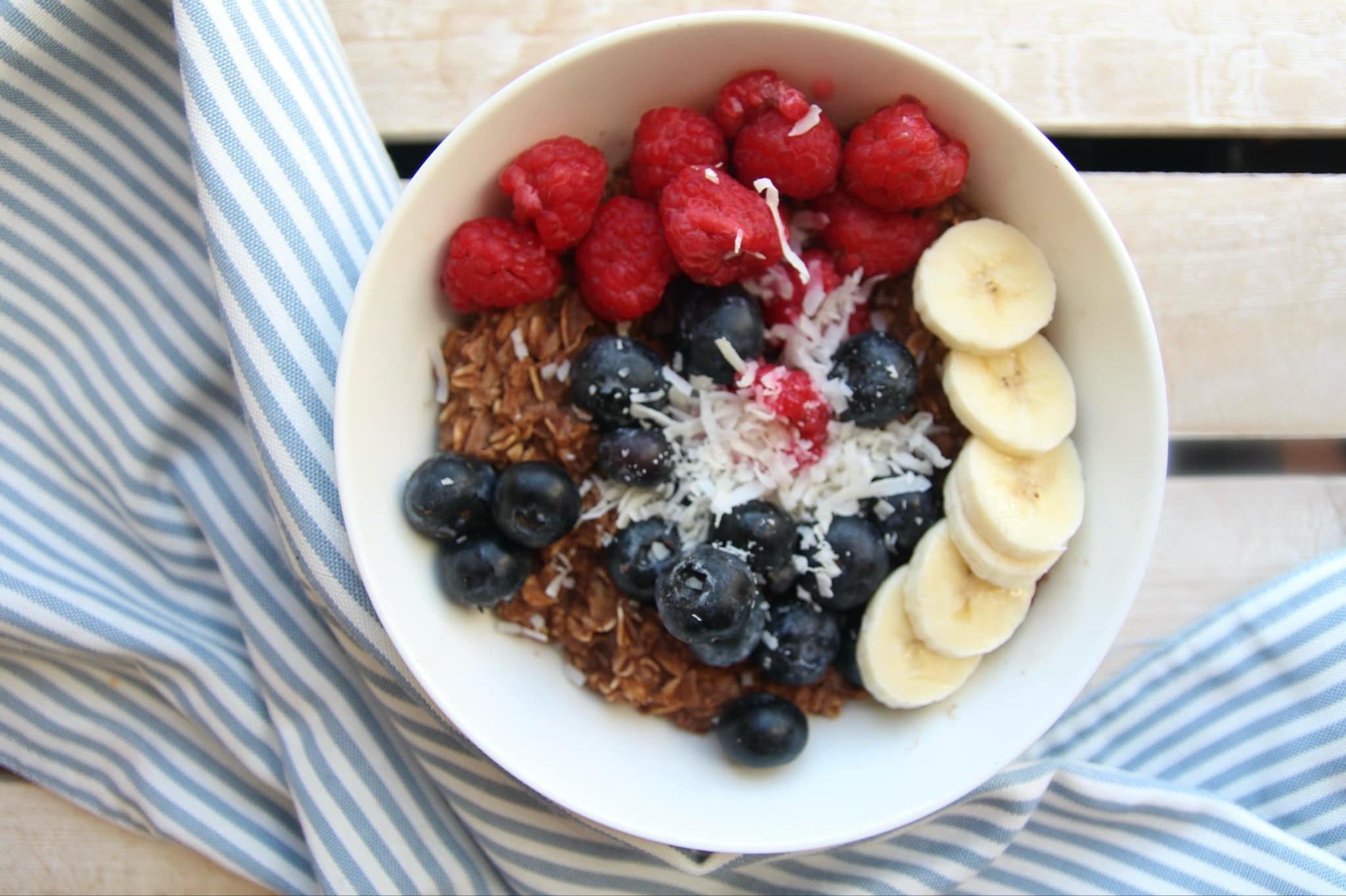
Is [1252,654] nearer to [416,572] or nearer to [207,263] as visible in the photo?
[416,572]

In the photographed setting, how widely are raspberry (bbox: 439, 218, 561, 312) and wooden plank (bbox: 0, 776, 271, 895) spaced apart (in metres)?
0.76

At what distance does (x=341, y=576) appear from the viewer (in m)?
1.01

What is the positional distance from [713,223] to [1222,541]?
777 mm

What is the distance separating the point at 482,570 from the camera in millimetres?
995

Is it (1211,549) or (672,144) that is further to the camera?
(1211,549)

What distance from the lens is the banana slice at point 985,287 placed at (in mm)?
1028

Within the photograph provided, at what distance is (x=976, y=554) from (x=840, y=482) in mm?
152

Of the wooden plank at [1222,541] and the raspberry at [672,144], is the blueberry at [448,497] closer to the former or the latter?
the raspberry at [672,144]

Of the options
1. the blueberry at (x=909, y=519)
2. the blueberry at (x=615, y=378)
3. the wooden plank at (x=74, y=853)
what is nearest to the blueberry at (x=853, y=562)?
the blueberry at (x=909, y=519)

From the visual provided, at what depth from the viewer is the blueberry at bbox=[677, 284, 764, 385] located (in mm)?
1007

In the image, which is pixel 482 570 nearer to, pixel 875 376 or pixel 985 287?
pixel 875 376

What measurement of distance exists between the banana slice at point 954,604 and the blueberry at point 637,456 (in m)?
0.28

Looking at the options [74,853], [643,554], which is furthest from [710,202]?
[74,853]

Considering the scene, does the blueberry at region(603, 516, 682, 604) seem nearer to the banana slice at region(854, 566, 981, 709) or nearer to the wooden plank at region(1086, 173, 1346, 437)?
the banana slice at region(854, 566, 981, 709)
